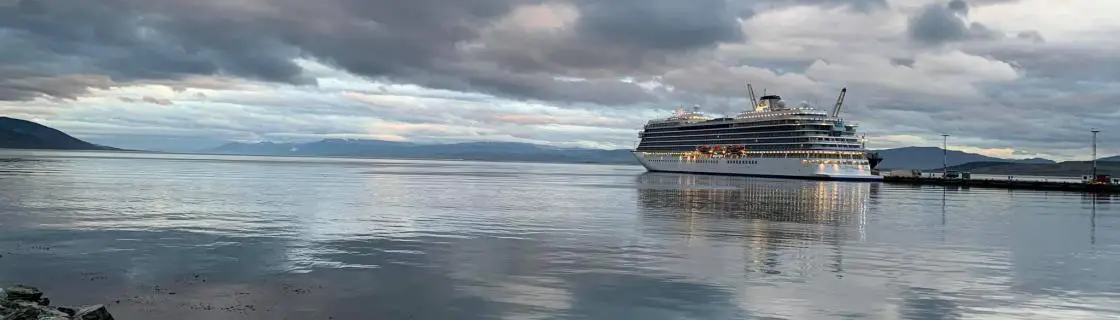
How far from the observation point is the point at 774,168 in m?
142

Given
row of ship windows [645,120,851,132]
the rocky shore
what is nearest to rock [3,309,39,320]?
the rocky shore

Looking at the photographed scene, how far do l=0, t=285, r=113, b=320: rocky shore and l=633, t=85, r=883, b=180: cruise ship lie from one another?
421 ft

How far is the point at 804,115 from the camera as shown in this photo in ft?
469

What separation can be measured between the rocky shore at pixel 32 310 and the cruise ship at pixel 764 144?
12845cm

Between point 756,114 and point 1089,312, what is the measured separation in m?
143

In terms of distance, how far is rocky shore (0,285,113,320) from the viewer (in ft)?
44.5

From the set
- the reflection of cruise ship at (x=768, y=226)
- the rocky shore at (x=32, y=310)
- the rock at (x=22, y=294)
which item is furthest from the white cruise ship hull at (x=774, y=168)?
the rocky shore at (x=32, y=310)

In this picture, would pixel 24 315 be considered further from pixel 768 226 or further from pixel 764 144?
pixel 764 144

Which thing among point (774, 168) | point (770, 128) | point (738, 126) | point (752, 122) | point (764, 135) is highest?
point (752, 122)

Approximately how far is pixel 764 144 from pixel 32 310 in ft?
468

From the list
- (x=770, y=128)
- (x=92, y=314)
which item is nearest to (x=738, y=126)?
(x=770, y=128)

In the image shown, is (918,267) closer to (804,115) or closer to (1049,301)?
(1049,301)

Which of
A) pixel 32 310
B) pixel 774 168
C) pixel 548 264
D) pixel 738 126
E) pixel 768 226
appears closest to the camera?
pixel 32 310

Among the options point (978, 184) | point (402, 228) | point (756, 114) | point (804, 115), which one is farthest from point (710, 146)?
point (402, 228)
